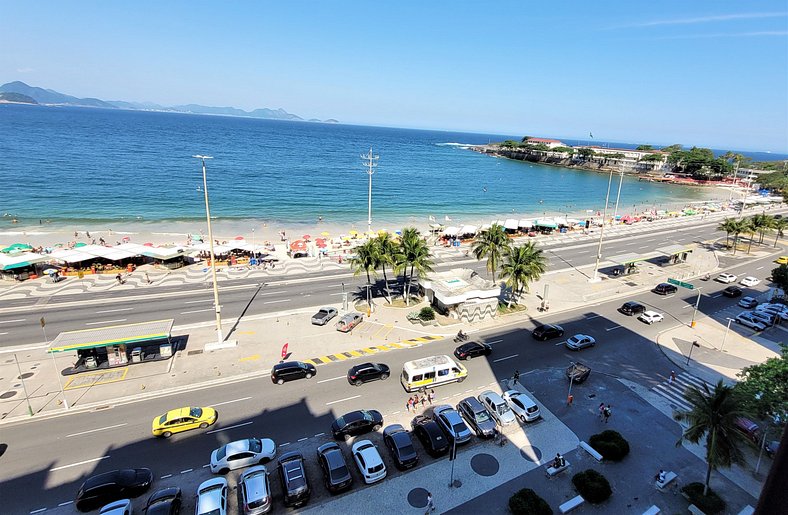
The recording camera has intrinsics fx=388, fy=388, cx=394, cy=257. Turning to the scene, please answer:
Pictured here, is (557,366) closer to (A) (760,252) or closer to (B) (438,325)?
(B) (438,325)

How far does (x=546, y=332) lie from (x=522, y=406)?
39.0 ft

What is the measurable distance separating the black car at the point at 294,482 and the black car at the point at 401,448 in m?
4.60

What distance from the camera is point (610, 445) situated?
21.4 meters

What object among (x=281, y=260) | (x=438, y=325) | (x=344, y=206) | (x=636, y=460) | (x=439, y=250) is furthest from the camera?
(x=344, y=206)

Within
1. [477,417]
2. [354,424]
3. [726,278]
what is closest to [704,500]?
[477,417]

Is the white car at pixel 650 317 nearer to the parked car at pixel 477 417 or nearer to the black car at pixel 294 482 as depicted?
the parked car at pixel 477 417

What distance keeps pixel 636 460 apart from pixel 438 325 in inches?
738

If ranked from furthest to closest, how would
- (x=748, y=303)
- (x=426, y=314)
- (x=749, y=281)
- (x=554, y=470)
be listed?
(x=749, y=281) → (x=748, y=303) → (x=426, y=314) → (x=554, y=470)

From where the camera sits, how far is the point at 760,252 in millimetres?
66000

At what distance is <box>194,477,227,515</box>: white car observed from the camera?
16672mm

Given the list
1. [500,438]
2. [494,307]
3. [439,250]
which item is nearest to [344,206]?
[439,250]

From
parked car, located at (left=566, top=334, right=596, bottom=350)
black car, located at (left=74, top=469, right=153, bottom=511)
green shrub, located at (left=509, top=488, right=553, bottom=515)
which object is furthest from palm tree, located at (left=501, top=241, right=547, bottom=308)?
black car, located at (left=74, top=469, right=153, bottom=511)

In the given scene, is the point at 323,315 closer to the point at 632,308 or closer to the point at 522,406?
the point at 522,406

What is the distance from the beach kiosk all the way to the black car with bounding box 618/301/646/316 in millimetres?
42883
